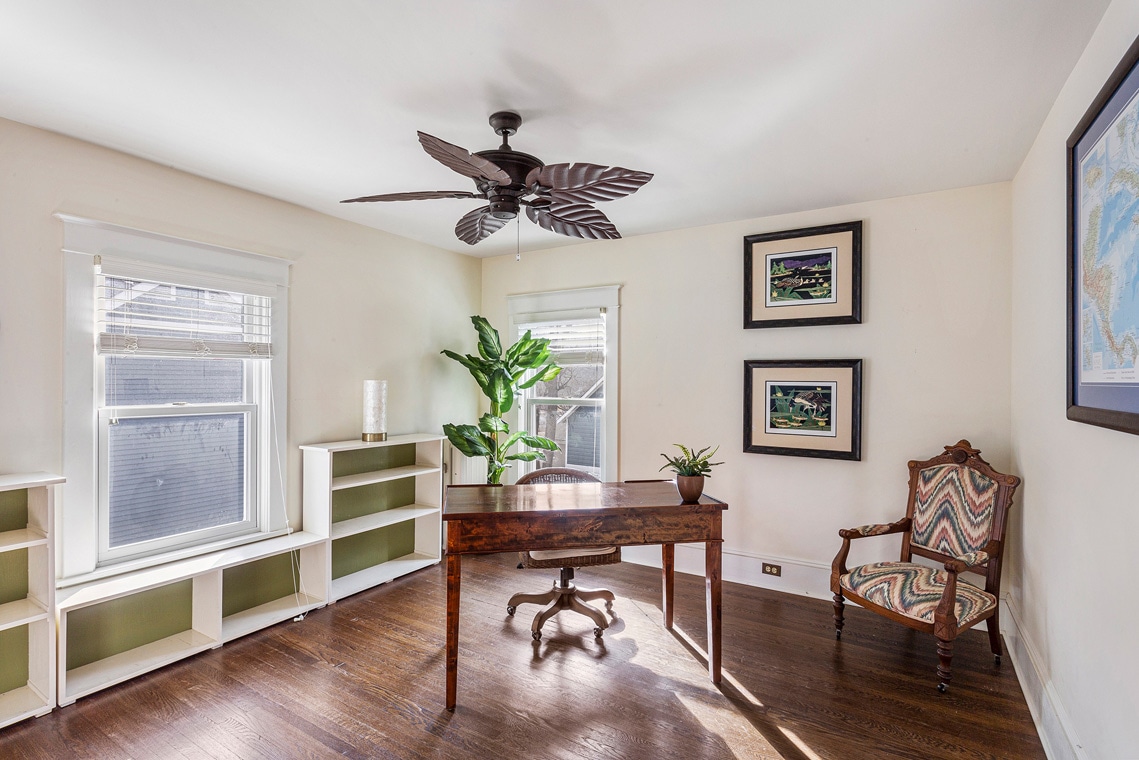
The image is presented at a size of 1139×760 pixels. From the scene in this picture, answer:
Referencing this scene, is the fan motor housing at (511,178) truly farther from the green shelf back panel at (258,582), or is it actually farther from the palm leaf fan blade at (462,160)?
the green shelf back panel at (258,582)

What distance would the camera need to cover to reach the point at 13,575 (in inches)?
100

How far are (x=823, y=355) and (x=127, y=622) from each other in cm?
432

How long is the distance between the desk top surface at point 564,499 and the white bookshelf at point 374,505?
100 centimetres

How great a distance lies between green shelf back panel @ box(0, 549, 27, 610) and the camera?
2520mm

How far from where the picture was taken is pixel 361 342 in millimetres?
4121

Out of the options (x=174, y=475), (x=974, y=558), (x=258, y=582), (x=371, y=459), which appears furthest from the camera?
(x=371, y=459)

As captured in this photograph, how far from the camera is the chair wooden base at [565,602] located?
3.15 metres

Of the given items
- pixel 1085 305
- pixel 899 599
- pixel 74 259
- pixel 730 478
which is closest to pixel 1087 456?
pixel 1085 305

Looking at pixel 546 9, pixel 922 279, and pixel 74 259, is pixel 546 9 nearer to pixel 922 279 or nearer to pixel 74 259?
pixel 74 259

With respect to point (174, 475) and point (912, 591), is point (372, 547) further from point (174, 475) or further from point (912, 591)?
point (912, 591)

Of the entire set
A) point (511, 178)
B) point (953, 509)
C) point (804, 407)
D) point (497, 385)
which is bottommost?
point (953, 509)

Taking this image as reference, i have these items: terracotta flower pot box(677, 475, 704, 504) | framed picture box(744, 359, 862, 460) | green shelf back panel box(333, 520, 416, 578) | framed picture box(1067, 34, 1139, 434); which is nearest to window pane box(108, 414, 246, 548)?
green shelf back panel box(333, 520, 416, 578)

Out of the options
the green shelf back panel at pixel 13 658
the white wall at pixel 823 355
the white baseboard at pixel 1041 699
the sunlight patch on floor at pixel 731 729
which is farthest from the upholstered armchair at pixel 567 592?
the green shelf back panel at pixel 13 658

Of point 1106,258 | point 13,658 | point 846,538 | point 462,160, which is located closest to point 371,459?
point 13,658
